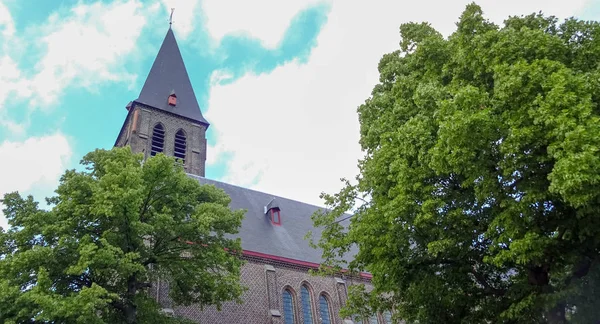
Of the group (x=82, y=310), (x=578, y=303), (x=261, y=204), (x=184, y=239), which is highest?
(x=261, y=204)

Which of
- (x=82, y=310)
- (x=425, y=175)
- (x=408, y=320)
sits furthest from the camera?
(x=408, y=320)

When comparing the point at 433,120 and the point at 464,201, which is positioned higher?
the point at 433,120

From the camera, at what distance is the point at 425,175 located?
25.8 ft

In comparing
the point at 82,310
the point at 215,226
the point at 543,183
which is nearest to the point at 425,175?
the point at 543,183

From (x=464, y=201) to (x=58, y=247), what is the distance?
26.5 feet

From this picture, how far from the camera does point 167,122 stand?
24031 mm

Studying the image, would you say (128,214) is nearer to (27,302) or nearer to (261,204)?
(27,302)

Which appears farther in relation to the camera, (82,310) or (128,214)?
(128,214)

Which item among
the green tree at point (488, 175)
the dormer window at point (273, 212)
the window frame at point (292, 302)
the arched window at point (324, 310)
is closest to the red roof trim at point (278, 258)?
the window frame at point (292, 302)

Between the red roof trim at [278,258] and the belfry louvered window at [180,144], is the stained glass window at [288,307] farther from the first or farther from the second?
the belfry louvered window at [180,144]

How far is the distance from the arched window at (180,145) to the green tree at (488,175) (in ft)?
49.9

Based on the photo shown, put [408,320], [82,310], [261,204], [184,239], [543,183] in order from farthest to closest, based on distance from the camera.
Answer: [261,204] < [184,239] < [408,320] < [82,310] < [543,183]

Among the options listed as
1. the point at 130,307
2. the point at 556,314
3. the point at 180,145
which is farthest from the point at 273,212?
the point at 556,314

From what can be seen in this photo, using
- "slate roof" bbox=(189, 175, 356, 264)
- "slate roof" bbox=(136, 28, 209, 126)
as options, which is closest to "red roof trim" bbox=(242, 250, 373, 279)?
"slate roof" bbox=(189, 175, 356, 264)
